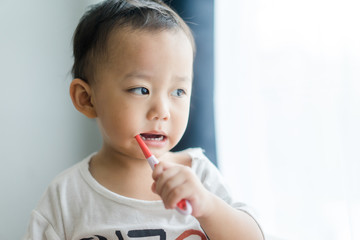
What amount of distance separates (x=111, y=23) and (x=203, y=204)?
1.37 ft

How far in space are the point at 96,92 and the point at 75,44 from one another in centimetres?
15

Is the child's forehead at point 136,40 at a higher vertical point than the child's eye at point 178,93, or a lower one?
higher

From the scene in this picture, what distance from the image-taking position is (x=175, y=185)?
0.66m

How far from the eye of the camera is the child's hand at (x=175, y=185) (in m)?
0.65

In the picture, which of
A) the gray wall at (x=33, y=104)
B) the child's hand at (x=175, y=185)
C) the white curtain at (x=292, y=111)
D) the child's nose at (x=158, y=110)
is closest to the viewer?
the child's hand at (x=175, y=185)

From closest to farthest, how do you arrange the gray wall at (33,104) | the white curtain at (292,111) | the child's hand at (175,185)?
the child's hand at (175,185)
the white curtain at (292,111)
the gray wall at (33,104)

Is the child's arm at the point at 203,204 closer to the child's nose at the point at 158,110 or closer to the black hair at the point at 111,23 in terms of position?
the child's nose at the point at 158,110

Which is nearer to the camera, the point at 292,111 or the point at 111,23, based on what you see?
the point at 111,23

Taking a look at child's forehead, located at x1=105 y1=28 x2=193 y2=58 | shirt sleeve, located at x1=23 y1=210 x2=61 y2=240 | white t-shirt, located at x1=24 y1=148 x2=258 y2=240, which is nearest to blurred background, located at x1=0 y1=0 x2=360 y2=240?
white t-shirt, located at x1=24 y1=148 x2=258 y2=240

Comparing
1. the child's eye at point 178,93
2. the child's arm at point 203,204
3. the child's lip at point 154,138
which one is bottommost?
the child's arm at point 203,204

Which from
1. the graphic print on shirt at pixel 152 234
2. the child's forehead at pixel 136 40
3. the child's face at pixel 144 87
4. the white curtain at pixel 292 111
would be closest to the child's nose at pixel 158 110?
the child's face at pixel 144 87

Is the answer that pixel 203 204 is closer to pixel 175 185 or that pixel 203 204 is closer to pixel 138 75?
pixel 175 185

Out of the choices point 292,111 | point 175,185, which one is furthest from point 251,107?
→ point 175,185

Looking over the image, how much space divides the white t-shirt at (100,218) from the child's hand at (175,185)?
0.57ft
